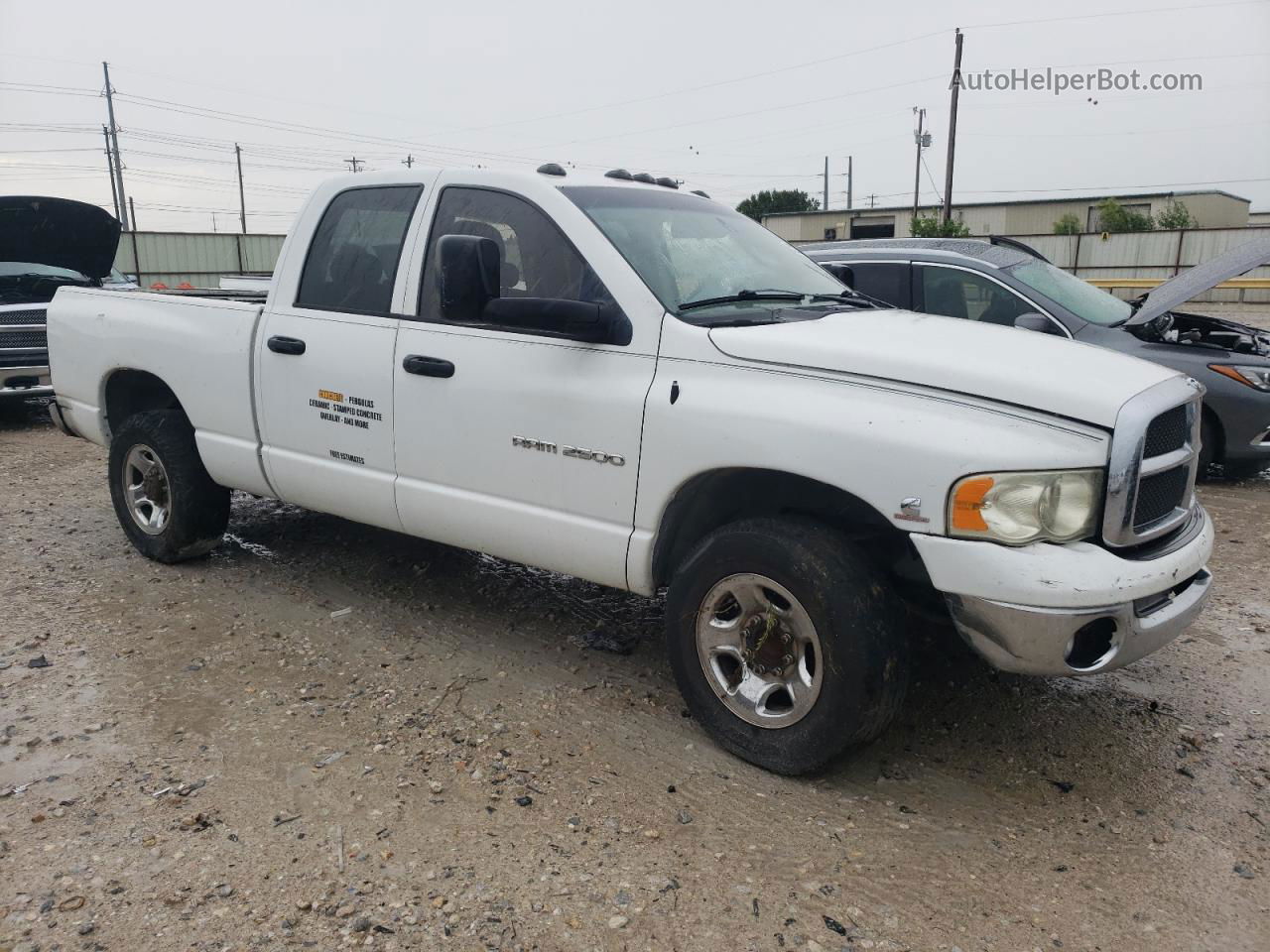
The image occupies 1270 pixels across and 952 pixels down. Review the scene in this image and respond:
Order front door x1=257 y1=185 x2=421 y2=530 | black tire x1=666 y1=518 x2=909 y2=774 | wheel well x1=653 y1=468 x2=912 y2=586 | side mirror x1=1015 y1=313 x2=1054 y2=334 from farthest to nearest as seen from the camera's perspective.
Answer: side mirror x1=1015 y1=313 x2=1054 y2=334 → front door x1=257 y1=185 x2=421 y2=530 → wheel well x1=653 y1=468 x2=912 y2=586 → black tire x1=666 y1=518 x2=909 y2=774

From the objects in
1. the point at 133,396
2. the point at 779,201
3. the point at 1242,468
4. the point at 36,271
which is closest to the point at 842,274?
the point at 133,396

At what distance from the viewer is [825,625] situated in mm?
3076

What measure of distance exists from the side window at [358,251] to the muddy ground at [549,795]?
4.83 feet

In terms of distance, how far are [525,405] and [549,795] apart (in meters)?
1.39

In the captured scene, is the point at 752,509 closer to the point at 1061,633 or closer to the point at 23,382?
the point at 1061,633

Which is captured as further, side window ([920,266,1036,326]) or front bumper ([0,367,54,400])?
front bumper ([0,367,54,400])

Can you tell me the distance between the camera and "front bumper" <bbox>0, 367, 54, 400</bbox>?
940cm

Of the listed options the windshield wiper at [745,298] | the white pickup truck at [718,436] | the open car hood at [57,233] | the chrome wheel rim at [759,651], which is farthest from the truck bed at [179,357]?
the open car hood at [57,233]

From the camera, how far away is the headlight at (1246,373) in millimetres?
6996

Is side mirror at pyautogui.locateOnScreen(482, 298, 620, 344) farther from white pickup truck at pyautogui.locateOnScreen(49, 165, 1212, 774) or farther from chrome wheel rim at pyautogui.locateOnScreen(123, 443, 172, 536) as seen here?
chrome wheel rim at pyautogui.locateOnScreen(123, 443, 172, 536)

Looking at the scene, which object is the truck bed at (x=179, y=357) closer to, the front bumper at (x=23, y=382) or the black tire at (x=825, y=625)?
the black tire at (x=825, y=625)

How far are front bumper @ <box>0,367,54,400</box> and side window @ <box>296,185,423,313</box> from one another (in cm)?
617

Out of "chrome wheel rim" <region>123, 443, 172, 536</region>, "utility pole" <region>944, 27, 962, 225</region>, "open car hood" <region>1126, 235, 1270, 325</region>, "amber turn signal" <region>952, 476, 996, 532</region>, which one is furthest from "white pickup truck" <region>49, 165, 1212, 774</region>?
"utility pole" <region>944, 27, 962, 225</region>

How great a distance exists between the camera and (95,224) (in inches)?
340
